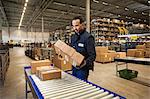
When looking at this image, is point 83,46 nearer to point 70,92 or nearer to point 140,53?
point 70,92

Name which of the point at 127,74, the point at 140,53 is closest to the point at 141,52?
the point at 140,53

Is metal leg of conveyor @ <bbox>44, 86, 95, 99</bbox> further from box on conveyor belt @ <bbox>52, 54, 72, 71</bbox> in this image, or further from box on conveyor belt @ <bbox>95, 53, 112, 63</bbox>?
box on conveyor belt @ <bbox>95, 53, 112, 63</bbox>

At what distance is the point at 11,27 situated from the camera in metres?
25.8

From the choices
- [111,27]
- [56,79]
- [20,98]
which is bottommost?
[20,98]

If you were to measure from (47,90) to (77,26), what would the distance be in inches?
38.4

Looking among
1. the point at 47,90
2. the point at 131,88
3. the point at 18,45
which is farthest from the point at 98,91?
the point at 18,45

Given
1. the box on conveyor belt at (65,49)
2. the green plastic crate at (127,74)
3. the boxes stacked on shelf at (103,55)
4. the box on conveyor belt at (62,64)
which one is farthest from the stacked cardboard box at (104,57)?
the box on conveyor belt at (65,49)

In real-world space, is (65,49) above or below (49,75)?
above

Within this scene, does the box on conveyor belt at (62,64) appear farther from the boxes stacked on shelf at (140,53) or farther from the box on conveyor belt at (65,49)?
the boxes stacked on shelf at (140,53)

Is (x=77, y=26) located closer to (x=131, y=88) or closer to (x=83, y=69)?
(x=83, y=69)

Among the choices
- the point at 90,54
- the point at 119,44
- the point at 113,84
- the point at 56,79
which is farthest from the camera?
the point at 119,44

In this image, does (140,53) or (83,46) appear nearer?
(83,46)

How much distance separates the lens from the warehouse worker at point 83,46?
185cm

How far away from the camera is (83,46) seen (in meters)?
1.94
